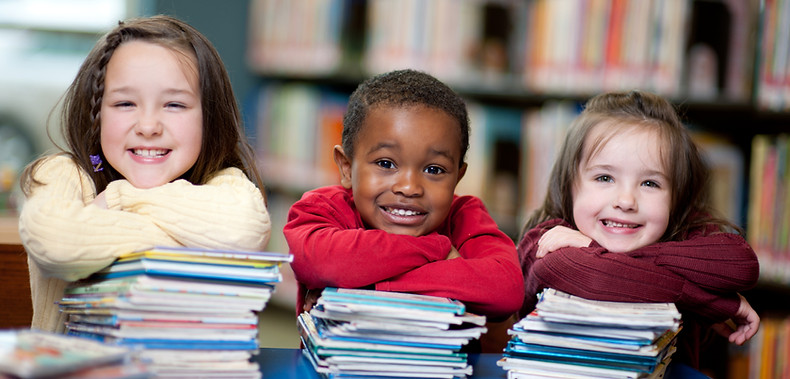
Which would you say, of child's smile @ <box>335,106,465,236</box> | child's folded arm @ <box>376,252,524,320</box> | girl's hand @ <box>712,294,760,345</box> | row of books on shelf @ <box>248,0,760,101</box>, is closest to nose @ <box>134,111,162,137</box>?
child's smile @ <box>335,106,465,236</box>

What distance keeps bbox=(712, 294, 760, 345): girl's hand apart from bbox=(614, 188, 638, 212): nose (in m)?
0.25

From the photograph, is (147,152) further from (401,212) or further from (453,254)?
(453,254)

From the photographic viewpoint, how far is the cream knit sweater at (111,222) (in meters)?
1.14

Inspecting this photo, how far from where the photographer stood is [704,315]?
1.33m

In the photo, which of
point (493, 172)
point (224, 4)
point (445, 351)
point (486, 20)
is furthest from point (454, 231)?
point (224, 4)

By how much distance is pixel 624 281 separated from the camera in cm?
126

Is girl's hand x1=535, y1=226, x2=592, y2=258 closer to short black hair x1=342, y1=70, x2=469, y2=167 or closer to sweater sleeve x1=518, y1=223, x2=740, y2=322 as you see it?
sweater sleeve x1=518, y1=223, x2=740, y2=322

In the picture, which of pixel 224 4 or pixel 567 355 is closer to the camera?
pixel 567 355

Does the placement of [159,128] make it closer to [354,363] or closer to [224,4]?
[354,363]

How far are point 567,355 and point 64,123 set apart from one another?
102 centimetres

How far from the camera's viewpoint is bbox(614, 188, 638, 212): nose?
1.41 metres

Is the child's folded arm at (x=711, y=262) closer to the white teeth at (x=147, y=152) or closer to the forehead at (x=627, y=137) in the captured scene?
the forehead at (x=627, y=137)

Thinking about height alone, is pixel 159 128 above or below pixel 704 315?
above

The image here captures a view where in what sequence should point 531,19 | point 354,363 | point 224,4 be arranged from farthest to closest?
1. point 224,4
2. point 531,19
3. point 354,363
